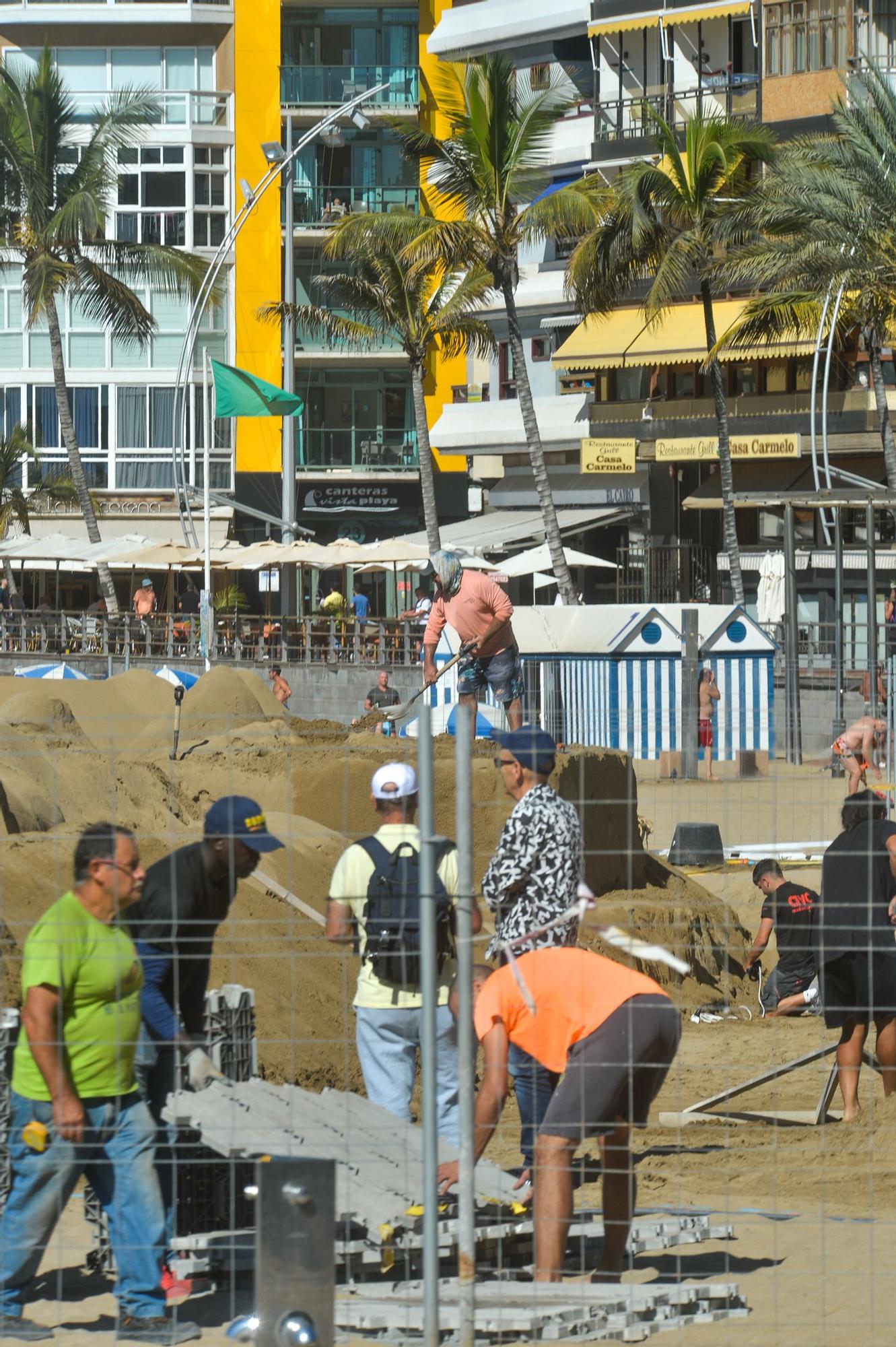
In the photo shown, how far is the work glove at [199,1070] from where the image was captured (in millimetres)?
5945

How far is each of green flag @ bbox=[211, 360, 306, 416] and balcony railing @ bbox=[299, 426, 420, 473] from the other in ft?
44.1

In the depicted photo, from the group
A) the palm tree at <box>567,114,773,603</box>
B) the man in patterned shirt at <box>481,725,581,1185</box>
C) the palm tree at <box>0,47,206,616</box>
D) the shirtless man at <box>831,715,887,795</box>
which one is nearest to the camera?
the man in patterned shirt at <box>481,725,581,1185</box>

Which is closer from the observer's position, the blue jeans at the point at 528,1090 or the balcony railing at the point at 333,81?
the blue jeans at the point at 528,1090

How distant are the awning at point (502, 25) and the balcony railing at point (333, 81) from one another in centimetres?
255

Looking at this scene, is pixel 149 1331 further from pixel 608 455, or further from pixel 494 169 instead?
pixel 608 455

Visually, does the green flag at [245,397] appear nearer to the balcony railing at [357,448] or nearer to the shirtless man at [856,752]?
the balcony railing at [357,448]

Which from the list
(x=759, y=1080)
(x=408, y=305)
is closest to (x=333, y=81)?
(x=408, y=305)

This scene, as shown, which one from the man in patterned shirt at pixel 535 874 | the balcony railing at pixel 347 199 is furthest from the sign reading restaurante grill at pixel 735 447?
the man in patterned shirt at pixel 535 874

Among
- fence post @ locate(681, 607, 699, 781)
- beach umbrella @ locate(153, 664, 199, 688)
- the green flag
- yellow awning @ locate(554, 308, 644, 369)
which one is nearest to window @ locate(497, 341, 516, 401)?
yellow awning @ locate(554, 308, 644, 369)

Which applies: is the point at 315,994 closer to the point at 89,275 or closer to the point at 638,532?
the point at 89,275

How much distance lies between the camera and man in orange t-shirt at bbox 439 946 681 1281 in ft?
18.1

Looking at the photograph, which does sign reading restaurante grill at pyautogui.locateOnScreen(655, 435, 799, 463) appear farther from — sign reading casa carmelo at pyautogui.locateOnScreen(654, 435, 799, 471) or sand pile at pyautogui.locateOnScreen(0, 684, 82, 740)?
sand pile at pyautogui.locateOnScreen(0, 684, 82, 740)

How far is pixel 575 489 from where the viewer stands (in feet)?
133

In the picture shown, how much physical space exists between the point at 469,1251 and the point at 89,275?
3222 centimetres
